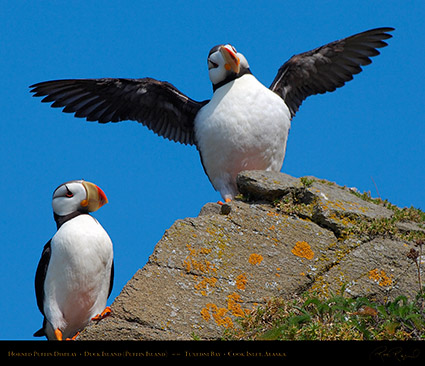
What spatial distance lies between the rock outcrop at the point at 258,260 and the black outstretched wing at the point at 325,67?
1.97 meters

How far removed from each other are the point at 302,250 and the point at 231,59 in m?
2.64

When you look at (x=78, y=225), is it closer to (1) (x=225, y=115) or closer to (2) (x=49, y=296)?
(2) (x=49, y=296)

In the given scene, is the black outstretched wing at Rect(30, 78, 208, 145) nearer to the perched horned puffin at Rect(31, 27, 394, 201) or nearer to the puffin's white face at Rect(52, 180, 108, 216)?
the perched horned puffin at Rect(31, 27, 394, 201)

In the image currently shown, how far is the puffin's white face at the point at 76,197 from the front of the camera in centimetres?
802

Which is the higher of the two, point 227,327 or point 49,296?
point 49,296

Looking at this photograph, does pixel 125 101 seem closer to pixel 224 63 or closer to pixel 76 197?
pixel 224 63

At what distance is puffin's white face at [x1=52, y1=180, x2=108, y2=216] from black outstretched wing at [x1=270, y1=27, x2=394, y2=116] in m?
3.19

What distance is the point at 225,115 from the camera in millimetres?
9031

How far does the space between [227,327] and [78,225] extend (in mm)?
1823
